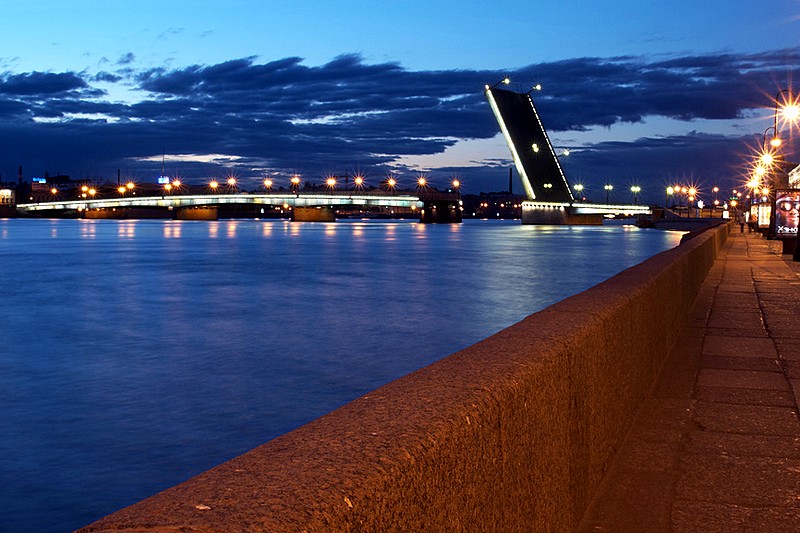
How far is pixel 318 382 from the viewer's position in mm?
10609

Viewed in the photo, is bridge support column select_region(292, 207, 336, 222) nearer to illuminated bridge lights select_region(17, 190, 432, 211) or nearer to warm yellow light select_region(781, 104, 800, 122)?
illuminated bridge lights select_region(17, 190, 432, 211)

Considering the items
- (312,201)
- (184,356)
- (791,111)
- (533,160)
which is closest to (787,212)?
(791,111)

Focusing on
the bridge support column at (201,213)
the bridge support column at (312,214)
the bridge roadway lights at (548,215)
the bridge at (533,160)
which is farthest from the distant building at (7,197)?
the bridge at (533,160)

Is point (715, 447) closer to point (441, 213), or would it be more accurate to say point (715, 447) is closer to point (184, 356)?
point (184, 356)

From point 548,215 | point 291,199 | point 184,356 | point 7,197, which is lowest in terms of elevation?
point 184,356

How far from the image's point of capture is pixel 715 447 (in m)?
4.54

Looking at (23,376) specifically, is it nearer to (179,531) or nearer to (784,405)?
(784,405)

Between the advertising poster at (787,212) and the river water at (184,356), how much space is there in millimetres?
6338

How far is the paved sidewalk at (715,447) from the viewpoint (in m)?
3.53

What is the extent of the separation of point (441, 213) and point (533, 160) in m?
60.5

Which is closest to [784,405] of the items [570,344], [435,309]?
[570,344]

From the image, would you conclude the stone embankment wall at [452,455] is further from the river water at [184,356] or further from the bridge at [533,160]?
the bridge at [533,160]

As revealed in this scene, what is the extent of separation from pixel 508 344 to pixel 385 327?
521 inches

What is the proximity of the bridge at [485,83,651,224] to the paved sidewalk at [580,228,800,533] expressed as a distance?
80.6 metres
